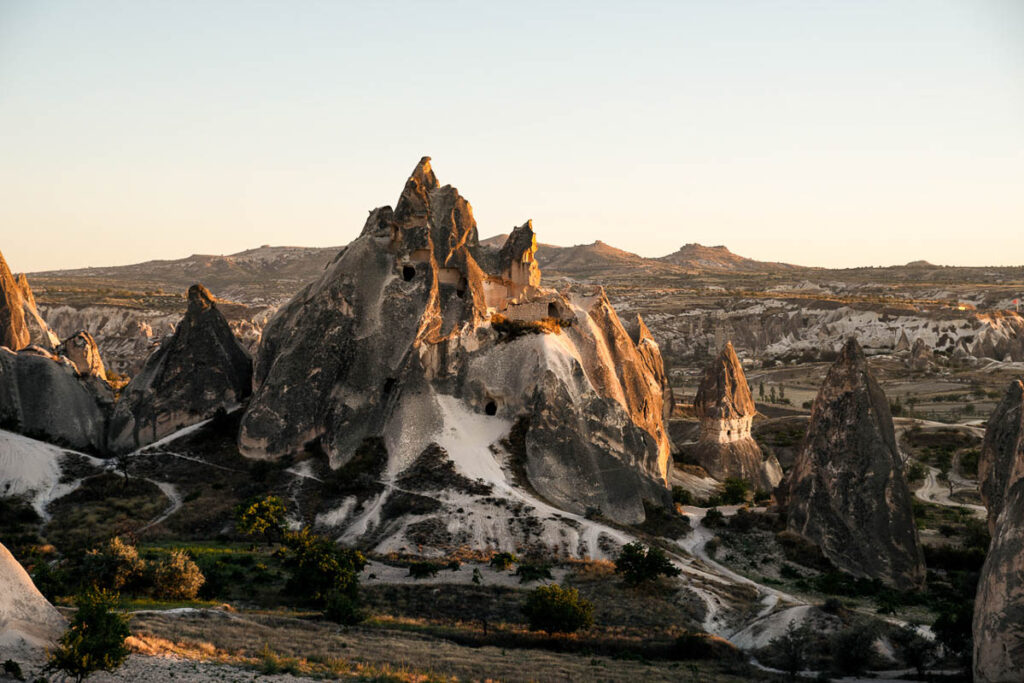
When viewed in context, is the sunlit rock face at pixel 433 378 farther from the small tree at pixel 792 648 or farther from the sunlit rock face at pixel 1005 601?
the sunlit rock face at pixel 1005 601

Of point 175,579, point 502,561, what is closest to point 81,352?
point 175,579

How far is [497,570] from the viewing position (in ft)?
116

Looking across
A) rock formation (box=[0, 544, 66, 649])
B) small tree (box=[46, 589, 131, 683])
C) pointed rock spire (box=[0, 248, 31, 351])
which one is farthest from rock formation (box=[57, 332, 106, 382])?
small tree (box=[46, 589, 131, 683])

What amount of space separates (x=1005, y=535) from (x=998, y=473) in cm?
1235

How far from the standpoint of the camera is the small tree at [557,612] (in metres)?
28.8

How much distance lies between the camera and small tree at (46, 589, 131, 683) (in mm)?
18125

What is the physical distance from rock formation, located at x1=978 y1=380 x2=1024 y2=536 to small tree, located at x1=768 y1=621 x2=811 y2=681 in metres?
8.09

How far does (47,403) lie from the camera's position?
48250mm

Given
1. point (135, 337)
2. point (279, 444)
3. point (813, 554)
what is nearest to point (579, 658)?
point (813, 554)

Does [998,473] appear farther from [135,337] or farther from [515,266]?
[135,337]

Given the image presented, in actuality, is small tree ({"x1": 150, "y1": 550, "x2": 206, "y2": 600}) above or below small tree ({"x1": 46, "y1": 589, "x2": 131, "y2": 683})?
below

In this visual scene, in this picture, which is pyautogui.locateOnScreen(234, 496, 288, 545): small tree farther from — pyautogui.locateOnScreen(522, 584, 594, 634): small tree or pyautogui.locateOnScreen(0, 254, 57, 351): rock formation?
pyautogui.locateOnScreen(0, 254, 57, 351): rock formation

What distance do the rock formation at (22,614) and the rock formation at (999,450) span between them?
29.8 m

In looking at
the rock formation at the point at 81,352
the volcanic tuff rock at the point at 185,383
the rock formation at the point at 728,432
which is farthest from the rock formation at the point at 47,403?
the rock formation at the point at 728,432
